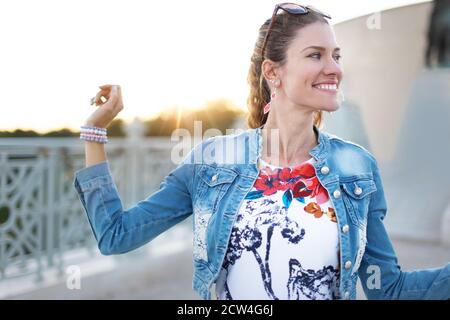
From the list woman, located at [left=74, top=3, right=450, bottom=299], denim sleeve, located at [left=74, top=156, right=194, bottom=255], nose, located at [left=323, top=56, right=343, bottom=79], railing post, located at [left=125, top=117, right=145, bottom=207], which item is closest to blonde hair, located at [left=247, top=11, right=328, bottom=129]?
woman, located at [left=74, top=3, right=450, bottom=299]

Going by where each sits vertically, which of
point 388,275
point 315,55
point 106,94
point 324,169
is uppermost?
point 315,55

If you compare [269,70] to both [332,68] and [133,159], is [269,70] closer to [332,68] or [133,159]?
[332,68]

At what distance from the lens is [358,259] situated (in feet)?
5.54

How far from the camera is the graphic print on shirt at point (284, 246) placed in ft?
5.41

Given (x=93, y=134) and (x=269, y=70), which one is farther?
(x=269, y=70)

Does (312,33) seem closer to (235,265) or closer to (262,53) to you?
(262,53)

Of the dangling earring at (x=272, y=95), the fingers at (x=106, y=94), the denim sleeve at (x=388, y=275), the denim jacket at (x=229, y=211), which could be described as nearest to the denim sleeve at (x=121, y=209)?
the denim jacket at (x=229, y=211)

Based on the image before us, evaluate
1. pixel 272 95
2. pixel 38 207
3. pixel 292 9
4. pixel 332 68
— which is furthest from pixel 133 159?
pixel 332 68

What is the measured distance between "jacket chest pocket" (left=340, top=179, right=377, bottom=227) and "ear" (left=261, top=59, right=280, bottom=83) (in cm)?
38

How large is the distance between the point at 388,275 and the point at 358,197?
23 centimetres

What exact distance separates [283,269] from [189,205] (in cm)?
35

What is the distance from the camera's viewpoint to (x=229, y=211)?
5.62 feet

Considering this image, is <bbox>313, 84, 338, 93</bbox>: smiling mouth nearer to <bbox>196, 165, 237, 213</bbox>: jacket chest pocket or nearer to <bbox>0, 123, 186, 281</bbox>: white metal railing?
<bbox>196, 165, 237, 213</bbox>: jacket chest pocket

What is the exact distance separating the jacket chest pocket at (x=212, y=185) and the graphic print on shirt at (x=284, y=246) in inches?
3.1
